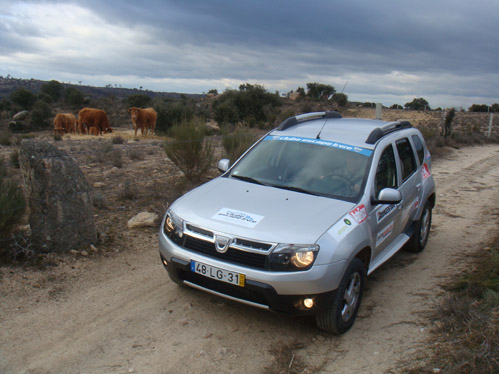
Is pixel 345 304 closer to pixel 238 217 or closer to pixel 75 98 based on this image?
pixel 238 217

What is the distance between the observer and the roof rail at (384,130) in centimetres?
527

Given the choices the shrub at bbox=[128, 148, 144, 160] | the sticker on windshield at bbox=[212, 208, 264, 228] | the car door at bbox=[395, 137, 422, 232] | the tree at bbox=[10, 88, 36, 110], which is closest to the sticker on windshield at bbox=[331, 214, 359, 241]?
the sticker on windshield at bbox=[212, 208, 264, 228]

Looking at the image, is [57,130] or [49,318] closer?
[49,318]

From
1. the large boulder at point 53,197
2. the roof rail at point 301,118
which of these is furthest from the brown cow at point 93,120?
the roof rail at point 301,118

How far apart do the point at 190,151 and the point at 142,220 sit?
3083mm

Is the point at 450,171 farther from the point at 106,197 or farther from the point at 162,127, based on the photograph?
the point at 162,127

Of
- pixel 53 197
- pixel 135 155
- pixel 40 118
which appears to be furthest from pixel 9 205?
pixel 40 118

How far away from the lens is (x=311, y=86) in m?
53.4

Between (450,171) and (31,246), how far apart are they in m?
12.1

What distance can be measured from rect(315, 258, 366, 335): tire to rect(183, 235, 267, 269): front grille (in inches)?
27.8

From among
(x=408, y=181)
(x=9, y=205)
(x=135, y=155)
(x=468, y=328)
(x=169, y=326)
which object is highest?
(x=408, y=181)

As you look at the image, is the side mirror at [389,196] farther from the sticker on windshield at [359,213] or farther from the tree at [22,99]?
the tree at [22,99]

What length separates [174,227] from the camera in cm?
448

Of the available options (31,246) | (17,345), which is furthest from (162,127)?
(17,345)
